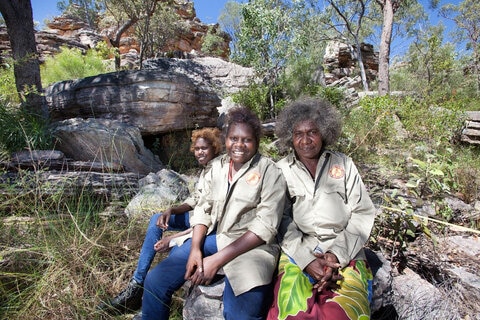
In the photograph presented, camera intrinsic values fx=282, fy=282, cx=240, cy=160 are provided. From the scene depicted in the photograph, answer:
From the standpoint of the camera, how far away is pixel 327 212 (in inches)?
69.2

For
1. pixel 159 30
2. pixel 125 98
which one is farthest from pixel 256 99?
pixel 159 30

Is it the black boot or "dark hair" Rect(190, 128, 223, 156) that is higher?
"dark hair" Rect(190, 128, 223, 156)

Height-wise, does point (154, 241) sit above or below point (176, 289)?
above

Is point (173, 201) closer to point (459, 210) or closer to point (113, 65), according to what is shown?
point (459, 210)

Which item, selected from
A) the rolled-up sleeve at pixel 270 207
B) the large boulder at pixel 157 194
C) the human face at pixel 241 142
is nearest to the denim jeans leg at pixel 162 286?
the rolled-up sleeve at pixel 270 207

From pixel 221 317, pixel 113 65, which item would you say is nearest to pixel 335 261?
pixel 221 317

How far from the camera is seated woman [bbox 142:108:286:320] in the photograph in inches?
59.8

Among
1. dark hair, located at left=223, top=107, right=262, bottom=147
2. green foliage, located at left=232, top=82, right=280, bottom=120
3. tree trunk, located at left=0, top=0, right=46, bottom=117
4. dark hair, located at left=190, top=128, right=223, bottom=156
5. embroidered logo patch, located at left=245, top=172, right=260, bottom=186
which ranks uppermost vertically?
tree trunk, located at left=0, top=0, right=46, bottom=117

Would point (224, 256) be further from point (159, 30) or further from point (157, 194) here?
point (159, 30)

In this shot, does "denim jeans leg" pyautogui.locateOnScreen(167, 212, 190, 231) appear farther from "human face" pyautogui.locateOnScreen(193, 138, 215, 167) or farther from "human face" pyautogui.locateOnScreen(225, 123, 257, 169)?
"human face" pyautogui.locateOnScreen(225, 123, 257, 169)

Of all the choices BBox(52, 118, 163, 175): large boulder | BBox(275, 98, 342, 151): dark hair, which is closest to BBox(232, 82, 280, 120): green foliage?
BBox(52, 118, 163, 175): large boulder

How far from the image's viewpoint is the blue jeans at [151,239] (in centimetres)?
200

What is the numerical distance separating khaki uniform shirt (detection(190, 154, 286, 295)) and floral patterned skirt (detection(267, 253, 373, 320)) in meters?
0.11

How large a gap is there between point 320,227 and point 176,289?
96cm
